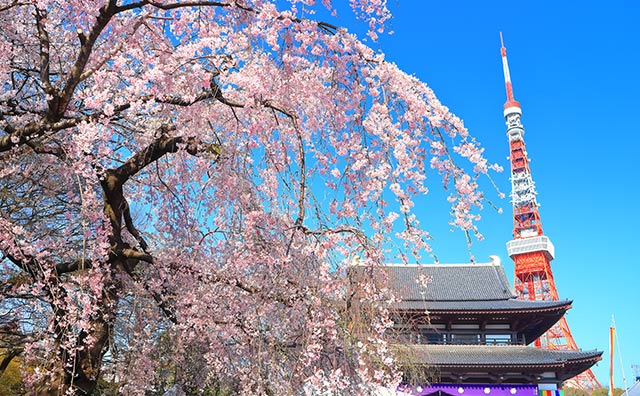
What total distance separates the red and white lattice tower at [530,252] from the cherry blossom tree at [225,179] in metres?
37.1

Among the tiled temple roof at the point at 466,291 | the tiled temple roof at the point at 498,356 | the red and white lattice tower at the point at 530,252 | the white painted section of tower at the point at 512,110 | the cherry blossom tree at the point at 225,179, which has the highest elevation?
the white painted section of tower at the point at 512,110

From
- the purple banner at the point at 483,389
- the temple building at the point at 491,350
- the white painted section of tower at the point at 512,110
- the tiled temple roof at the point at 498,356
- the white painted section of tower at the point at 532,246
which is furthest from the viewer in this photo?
the white painted section of tower at the point at 512,110

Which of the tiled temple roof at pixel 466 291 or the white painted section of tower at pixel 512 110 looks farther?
the white painted section of tower at pixel 512 110

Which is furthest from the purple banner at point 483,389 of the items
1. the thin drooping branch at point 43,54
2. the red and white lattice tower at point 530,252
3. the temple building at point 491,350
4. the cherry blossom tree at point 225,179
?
the red and white lattice tower at point 530,252

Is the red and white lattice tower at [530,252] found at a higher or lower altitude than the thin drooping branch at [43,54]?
higher

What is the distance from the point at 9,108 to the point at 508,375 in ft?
58.6

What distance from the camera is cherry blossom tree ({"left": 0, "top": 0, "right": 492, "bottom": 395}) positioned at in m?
3.91

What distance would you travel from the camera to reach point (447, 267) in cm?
2450

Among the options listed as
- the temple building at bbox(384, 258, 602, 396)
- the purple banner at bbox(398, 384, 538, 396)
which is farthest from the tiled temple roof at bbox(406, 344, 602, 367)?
the purple banner at bbox(398, 384, 538, 396)

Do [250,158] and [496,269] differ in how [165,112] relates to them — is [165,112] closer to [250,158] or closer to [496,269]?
[250,158]

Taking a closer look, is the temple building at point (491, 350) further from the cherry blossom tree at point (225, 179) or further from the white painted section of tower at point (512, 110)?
the white painted section of tower at point (512, 110)

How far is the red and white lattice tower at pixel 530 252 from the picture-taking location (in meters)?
40.6

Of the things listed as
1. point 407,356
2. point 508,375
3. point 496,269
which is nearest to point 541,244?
point 496,269

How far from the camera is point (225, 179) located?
420cm
